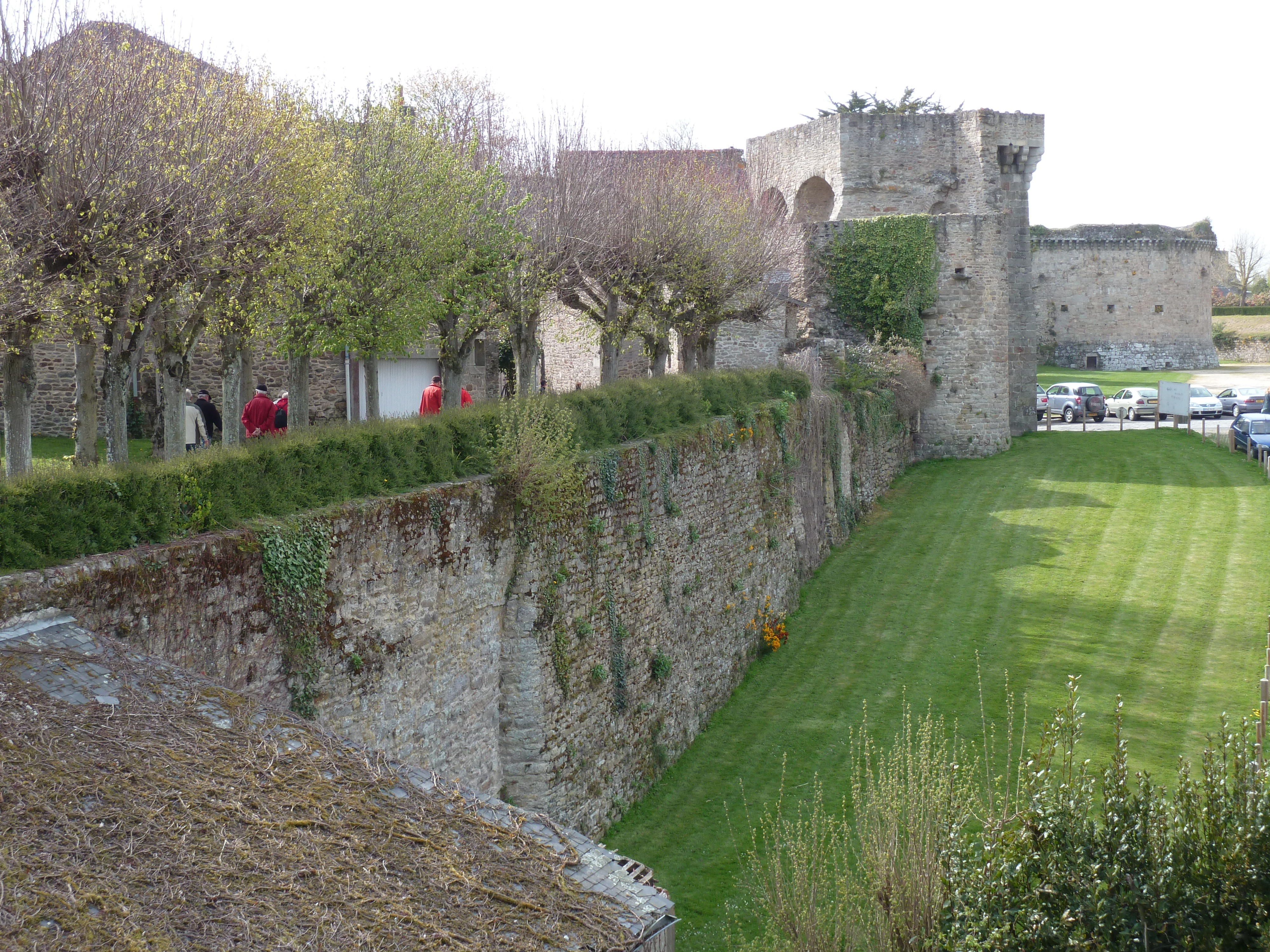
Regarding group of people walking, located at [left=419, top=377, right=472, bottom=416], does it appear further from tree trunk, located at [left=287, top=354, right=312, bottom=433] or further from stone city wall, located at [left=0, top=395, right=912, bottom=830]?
stone city wall, located at [left=0, top=395, right=912, bottom=830]

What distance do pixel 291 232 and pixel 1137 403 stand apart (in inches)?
1189

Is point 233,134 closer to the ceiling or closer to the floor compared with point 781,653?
closer to the ceiling

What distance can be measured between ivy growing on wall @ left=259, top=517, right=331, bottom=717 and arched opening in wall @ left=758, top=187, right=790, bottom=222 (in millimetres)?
19986

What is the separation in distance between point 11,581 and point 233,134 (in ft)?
18.3

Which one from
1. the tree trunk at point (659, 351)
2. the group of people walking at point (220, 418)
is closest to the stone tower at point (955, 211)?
the tree trunk at point (659, 351)

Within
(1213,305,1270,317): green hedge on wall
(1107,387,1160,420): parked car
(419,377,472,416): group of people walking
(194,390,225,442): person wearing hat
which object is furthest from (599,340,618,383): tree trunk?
(1213,305,1270,317): green hedge on wall

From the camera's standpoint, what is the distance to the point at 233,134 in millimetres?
10195

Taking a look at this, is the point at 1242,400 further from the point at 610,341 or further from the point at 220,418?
the point at 220,418

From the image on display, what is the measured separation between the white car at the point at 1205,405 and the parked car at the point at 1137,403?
1.17 metres

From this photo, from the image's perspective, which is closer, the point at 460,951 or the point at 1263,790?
the point at 460,951

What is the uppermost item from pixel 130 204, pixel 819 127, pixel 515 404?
pixel 819 127

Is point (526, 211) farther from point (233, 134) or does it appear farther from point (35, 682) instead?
point (35, 682)

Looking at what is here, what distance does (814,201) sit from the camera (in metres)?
33.3

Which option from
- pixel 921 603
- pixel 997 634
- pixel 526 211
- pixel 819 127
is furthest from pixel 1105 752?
pixel 819 127
